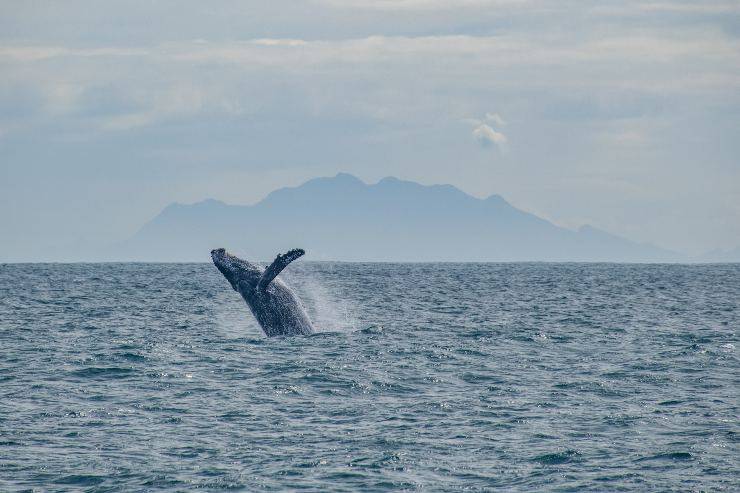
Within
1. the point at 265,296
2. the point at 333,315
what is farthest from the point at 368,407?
the point at 333,315

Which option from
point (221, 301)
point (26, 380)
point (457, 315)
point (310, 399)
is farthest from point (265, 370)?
point (221, 301)

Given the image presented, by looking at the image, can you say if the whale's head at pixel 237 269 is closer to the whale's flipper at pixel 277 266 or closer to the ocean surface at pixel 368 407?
the whale's flipper at pixel 277 266

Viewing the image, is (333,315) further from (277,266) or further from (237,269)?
(277,266)

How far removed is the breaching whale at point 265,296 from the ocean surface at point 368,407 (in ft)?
2.57

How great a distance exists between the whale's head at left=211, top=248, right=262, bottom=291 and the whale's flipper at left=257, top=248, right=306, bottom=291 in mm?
579

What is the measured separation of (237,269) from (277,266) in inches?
121

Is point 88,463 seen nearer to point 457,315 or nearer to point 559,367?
point 559,367

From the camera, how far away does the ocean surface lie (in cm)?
1538

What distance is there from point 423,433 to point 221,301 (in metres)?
37.3

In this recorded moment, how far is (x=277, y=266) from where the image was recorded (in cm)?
2719

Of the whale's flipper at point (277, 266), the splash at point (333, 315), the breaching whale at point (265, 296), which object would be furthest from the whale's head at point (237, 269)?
the splash at point (333, 315)

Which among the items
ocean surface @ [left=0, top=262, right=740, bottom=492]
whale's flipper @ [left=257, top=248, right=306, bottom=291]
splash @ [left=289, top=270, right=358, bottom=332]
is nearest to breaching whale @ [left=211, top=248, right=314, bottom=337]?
whale's flipper @ [left=257, top=248, right=306, bottom=291]

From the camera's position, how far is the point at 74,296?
192 ft

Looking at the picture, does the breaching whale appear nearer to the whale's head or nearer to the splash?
the whale's head
